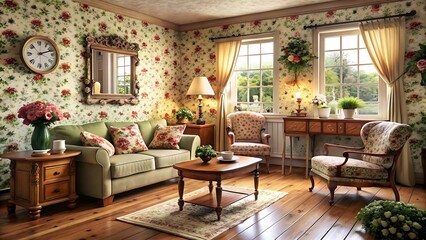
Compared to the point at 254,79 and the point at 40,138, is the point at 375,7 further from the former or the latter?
the point at 40,138

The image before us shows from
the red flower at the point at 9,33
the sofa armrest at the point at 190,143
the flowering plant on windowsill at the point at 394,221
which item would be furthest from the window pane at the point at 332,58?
the red flower at the point at 9,33

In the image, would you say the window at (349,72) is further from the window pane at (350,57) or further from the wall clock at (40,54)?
the wall clock at (40,54)

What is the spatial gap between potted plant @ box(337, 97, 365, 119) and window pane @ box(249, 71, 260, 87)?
167cm

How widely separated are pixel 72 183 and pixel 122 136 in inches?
40.3

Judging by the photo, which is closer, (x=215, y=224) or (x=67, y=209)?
(x=215, y=224)

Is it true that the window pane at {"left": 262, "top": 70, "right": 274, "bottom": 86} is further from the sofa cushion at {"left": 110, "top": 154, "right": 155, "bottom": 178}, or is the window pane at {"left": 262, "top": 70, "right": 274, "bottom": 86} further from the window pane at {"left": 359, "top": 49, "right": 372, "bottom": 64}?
the sofa cushion at {"left": 110, "top": 154, "right": 155, "bottom": 178}

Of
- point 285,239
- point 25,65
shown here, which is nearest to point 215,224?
point 285,239

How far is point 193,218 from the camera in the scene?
331 centimetres

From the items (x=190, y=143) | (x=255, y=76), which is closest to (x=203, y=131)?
(x=190, y=143)

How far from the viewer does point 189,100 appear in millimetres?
6852

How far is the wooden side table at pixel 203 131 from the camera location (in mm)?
6027

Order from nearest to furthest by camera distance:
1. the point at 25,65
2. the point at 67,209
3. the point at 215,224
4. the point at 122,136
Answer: the point at 215,224 < the point at 67,209 < the point at 25,65 < the point at 122,136

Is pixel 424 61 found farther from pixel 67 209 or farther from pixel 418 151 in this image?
pixel 67 209

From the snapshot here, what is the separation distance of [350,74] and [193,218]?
360cm
